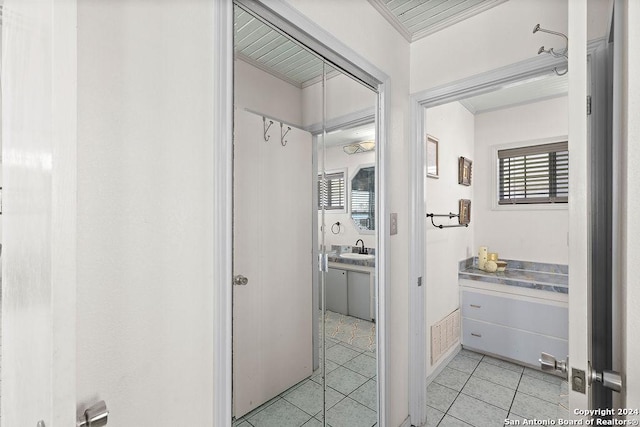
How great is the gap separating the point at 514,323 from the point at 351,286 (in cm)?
208

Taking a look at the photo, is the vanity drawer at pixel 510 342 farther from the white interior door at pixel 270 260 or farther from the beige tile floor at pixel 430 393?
the white interior door at pixel 270 260

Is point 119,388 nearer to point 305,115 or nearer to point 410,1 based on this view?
point 305,115

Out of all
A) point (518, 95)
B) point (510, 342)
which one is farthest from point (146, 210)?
point (518, 95)

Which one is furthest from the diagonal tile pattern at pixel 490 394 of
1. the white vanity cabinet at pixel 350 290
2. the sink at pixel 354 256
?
the sink at pixel 354 256

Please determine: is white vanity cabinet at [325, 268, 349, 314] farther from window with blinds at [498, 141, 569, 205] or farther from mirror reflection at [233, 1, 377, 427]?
window with blinds at [498, 141, 569, 205]

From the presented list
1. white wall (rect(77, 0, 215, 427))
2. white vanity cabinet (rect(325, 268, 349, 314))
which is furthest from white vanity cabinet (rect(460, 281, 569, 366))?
white wall (rect(77, 0, 215, 427))

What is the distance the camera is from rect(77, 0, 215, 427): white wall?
0.70 meters

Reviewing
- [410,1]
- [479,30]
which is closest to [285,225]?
[410,1]

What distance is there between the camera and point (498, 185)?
11.7 feet

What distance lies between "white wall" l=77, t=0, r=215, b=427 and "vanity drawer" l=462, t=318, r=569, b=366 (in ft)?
9.55

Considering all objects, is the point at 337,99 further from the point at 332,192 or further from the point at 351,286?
the point at 351,286

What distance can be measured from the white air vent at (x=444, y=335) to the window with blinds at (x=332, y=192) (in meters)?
1.72

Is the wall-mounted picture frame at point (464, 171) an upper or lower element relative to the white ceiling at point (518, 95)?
lower

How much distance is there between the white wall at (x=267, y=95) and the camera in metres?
1.08
